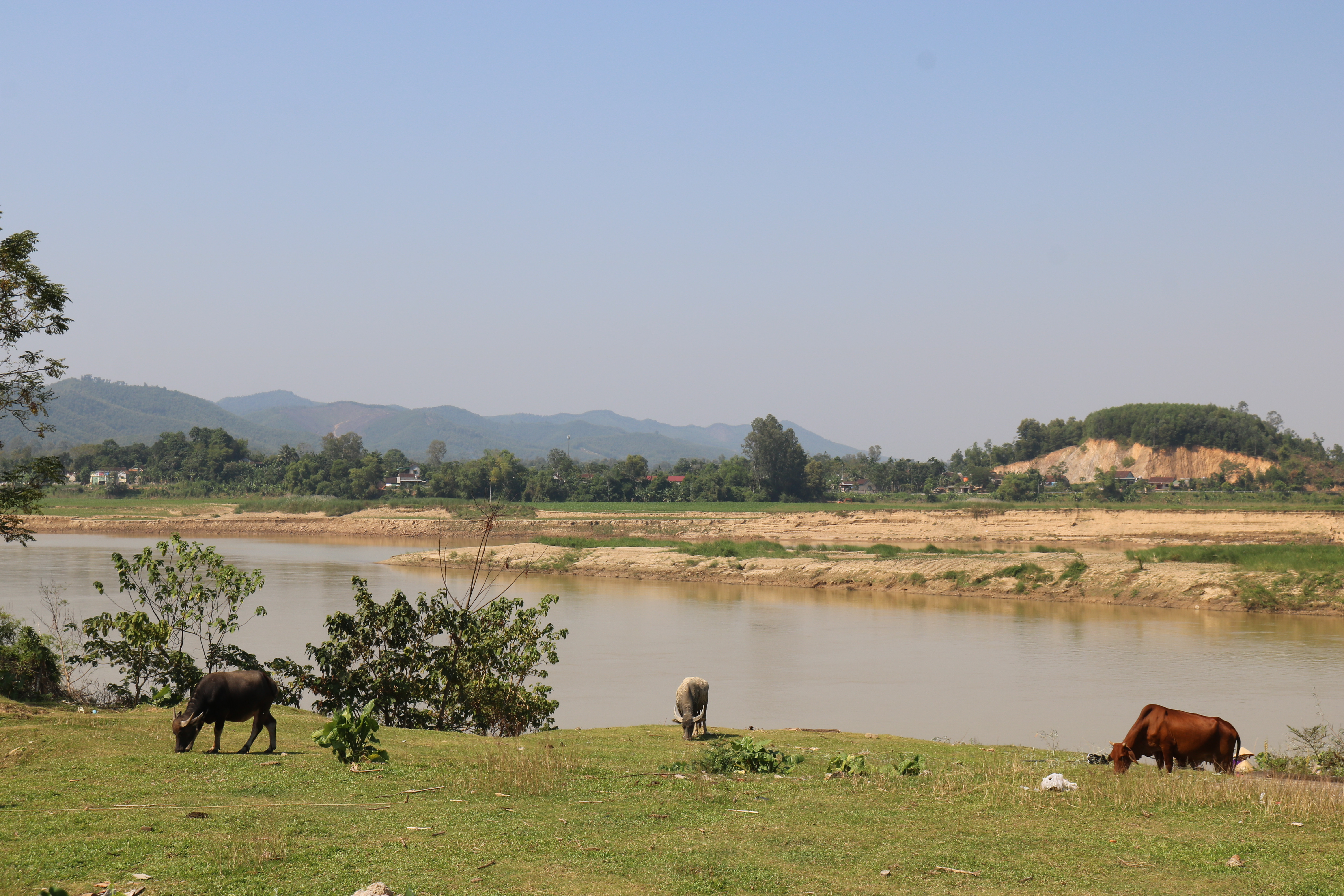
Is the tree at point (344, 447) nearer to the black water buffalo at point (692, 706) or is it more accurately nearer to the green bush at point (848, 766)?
the black water buffalo at point (692, 706)

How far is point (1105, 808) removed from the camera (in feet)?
31.0

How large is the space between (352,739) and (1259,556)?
4343 cm

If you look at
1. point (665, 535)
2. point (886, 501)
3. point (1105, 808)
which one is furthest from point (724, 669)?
point (886, 501)

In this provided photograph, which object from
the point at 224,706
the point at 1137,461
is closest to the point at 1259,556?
the point at 224,706

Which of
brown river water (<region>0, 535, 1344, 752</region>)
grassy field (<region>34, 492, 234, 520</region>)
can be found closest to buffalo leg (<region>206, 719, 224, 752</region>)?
brown river water (<region>0, 535, 1344, 752</region>)

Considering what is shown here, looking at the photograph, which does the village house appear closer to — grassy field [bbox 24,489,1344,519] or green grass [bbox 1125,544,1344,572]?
grassy field [bbox 24,489,1344,519]

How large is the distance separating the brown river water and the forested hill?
122 metres

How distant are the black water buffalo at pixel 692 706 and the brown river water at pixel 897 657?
1429 millimetres

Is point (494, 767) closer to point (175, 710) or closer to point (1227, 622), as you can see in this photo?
point (175, 710)

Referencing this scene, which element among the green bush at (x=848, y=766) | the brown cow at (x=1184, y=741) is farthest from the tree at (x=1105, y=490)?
the green bush at (x=848, y=766)

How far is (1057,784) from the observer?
1041 centimetres

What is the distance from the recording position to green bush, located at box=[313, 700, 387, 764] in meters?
11.4

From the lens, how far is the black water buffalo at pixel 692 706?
52.5 feet

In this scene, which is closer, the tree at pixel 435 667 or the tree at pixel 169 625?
the tree at pixel 169 625
